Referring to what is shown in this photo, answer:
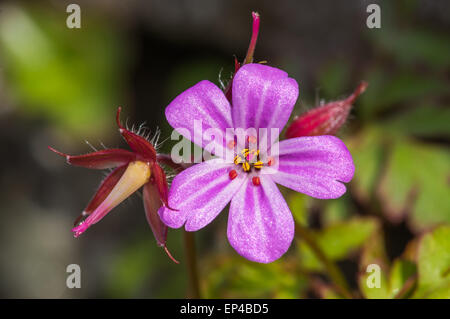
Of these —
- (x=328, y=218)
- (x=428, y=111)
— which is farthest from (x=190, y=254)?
(x=428, y=111)

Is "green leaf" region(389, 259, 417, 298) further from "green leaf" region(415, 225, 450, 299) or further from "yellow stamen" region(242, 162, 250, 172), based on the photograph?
"yellow stamen" region(242, 162, 250, 172)

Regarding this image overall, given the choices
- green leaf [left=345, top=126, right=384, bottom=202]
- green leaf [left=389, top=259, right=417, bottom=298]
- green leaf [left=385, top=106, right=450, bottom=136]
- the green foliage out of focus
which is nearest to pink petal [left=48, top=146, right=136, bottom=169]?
green leaf [left=389, top=259, right=417, bottom=298]

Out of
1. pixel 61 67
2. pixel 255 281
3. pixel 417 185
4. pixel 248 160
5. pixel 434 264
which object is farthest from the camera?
pixel 61 67

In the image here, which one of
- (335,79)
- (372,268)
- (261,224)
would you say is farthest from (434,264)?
(335,79)

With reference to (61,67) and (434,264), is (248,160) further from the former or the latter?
(61,67)

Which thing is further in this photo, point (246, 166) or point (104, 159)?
point (246, 166)

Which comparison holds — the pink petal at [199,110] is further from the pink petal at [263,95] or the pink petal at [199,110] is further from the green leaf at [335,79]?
the green leaf at [335,79]
